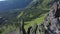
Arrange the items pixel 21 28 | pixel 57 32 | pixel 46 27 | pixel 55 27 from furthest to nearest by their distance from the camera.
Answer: pixel 46 27, pixel 55 27, pixel 57 32, pixel 21 28

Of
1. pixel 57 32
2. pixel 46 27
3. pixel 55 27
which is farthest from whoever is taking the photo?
pixel 46 27

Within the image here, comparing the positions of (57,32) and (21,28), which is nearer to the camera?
(21,28)

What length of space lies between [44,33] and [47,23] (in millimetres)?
10746

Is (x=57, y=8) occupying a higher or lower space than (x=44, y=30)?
higher

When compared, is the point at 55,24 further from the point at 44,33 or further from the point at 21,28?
the point at 21,28

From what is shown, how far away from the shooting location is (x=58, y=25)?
69625 millimetres

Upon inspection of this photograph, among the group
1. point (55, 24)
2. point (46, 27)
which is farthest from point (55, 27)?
point (46, 27)

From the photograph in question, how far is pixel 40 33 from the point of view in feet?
238

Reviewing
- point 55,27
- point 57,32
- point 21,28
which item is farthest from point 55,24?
point 21,28

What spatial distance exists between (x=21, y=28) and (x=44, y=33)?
34341 mm

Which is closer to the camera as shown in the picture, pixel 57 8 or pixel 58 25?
pixel 58 25

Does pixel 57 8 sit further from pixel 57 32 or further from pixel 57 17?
pixel 57 32

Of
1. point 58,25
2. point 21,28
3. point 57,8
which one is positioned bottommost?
point 21,28

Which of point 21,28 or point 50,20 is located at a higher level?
point 50,20
